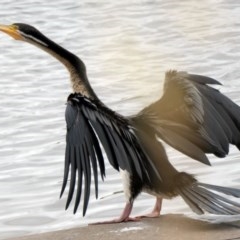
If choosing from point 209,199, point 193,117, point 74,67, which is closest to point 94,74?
point 74,67

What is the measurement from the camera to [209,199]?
5.23 m

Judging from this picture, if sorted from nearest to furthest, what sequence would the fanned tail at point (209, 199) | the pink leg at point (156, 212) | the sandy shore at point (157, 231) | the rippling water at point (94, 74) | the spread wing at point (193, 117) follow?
the sandy shore at point (157, 231) < the fanned tail at point (209, 199) < the spread wing at point (193, 117) < the pink leg at point (156, 212) < the rippling water at point (94, 74)

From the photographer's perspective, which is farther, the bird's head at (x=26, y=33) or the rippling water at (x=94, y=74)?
the rippling water at (x=94, y=74)

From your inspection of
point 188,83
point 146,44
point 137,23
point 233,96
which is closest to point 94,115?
point 188,83

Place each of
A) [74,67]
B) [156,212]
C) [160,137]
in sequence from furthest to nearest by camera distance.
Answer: [74,67] → [156,212] → [160,137]

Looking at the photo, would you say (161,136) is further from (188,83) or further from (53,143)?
(53,143)

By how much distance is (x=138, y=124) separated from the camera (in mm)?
5309

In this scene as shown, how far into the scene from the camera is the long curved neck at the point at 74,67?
577 cm

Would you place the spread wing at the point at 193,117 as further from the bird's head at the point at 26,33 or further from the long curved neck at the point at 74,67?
the bird's head at the point at 26,33

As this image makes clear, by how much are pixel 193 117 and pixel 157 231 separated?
2.00 ft

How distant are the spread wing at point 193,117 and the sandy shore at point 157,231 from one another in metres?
0.33

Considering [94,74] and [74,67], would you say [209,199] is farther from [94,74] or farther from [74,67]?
[94,74]

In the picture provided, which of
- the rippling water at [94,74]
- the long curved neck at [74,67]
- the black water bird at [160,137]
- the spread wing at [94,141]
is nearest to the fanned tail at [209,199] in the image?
the black water bird at [160,137]

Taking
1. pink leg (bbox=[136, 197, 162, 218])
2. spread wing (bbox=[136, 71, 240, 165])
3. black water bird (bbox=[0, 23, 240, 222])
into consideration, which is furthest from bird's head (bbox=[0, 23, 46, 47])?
pink leg (bbox=[136, 197, 162, 218])
